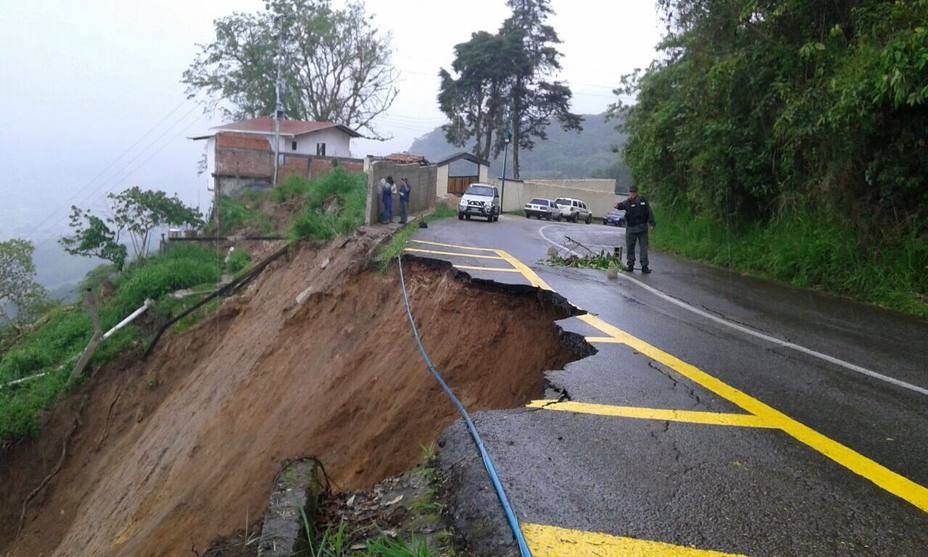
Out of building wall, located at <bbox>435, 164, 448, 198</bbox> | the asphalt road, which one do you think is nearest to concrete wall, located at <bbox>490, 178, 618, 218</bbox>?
building wall, located at <bbox>435, 164, 448, 198</bbox>

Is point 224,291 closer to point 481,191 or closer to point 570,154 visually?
point 481,191

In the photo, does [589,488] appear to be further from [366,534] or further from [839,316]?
[839,316]

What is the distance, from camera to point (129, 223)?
27.8m

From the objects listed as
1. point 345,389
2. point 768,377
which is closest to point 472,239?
point 345,389

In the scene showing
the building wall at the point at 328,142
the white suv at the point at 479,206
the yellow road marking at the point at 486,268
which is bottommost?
the yellow road marking at the point at 486,268

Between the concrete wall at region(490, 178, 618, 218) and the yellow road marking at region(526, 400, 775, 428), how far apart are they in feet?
155

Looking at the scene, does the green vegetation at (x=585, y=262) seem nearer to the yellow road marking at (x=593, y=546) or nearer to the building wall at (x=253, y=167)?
the yellow road marking at (x=593, y=546)

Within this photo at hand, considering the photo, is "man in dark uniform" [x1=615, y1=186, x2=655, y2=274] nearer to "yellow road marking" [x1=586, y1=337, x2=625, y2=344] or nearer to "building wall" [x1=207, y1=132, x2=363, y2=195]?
"yellow road marking" [x1=586, y1=337, x2=625, y2=344]

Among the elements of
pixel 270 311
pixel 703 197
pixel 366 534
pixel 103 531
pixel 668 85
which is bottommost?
pixel 103 531

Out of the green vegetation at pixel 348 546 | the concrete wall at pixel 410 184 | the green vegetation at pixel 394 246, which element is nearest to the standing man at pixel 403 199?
the green vegetation at pixel 394 246

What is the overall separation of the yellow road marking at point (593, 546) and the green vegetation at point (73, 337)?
60.6ft

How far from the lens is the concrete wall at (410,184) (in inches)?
760

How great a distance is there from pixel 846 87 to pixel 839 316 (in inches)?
149

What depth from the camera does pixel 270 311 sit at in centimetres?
1570
